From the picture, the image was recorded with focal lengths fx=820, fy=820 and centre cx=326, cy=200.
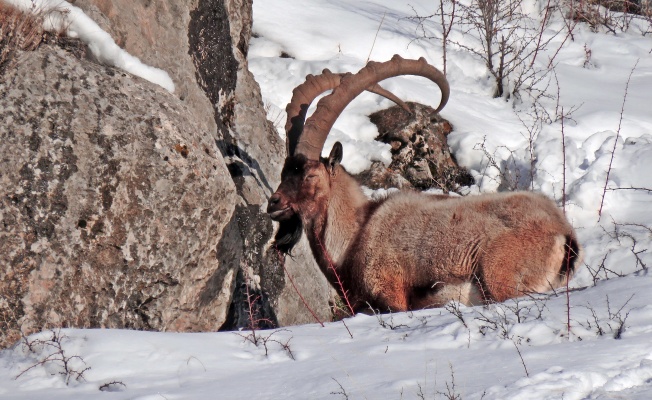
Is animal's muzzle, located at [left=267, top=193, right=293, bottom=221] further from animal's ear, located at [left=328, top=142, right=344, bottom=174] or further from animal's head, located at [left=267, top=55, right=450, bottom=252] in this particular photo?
animal's ear, located at [left=328, top=142, right=344, bottom=174]

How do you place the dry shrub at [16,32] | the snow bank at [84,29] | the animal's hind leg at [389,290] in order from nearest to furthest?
the dry shrub at [16,32] → the snow bank at [84,29] → the animal's hind leg at [389,290]

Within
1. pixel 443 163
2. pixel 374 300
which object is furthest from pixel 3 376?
pixel 443 163

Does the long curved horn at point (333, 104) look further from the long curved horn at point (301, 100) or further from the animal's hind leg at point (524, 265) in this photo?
the animal's hind leg at point (524, 265)

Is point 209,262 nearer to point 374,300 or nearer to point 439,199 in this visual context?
point 374,300

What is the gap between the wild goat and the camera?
20.6ft

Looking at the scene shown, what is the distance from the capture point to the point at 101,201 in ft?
17.7

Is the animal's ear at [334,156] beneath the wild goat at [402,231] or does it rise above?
above

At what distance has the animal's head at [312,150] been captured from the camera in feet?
22.7

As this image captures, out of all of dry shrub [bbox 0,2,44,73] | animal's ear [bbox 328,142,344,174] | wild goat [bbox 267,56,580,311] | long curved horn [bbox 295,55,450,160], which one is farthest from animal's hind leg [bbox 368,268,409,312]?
dry shrub [bbox 0,2,44,73]

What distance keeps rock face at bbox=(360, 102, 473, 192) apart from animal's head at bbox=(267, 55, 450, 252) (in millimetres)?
2885

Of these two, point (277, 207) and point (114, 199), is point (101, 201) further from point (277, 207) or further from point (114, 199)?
point (277, 207)

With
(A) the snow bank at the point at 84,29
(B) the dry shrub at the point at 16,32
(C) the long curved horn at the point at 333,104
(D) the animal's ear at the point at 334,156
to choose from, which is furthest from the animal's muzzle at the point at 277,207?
(B) the dry shrub at the point at 16,32

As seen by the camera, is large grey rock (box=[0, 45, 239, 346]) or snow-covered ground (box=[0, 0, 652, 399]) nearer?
snow-covered ground (box=[0, 0, 652, 399])

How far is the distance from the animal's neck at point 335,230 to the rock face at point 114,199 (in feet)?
2.19
